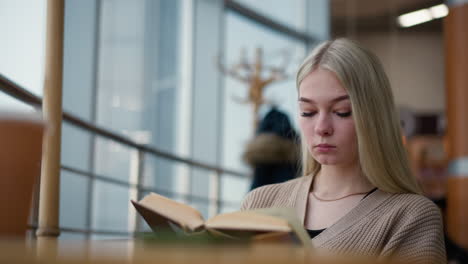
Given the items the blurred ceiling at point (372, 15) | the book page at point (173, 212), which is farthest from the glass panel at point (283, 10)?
the book page at point (173, 212)

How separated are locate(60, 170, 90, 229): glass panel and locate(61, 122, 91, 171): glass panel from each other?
0.35 ft

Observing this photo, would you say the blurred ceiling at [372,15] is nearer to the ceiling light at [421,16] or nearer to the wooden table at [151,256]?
the ceiling light at [421,16]

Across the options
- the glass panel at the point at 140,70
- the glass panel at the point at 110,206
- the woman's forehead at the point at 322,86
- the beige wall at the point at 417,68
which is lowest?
the glass panel at the point at 110,206

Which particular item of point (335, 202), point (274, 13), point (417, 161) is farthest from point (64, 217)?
point (417, 161)

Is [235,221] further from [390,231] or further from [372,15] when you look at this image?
[372,15]

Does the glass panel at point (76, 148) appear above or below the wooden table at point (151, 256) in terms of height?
above

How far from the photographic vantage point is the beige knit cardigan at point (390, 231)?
1.20m

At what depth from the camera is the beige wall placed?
12289 millimetres

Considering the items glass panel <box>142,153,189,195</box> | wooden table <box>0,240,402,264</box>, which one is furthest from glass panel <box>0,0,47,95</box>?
glass panel <box>142,153,189,195</box>

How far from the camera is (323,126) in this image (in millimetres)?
1255

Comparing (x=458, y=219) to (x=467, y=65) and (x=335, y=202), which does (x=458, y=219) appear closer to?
(x=467, y=65)

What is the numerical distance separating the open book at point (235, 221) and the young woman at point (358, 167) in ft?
1.51

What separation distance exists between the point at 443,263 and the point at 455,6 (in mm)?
3544

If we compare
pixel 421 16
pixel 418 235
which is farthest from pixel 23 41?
pixel 421 16
